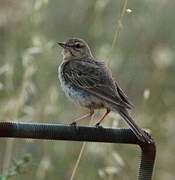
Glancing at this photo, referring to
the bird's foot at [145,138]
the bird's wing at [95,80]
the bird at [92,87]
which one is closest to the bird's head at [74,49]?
the bird at [92,87]

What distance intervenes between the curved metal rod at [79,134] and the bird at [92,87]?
0.98 metres

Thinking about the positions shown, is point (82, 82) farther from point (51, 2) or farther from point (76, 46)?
point (51, 2)

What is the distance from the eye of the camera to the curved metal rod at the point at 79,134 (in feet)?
11.9

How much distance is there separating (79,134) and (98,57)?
12.1 feet

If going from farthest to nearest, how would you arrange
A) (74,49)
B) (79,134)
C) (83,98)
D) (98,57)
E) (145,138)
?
(98,57) → (74,49) → (83,98) → (145,138) → (79,134)

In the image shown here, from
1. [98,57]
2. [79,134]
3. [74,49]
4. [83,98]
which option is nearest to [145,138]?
[79,134]

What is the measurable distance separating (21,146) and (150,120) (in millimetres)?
1241

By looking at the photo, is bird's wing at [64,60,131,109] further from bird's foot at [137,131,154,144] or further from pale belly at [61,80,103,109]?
bird's foot at [137,131,154,144]

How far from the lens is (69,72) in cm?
606

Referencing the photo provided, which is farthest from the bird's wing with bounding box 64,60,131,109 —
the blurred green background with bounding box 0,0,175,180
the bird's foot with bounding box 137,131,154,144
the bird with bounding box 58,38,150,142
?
the bird's foot with bounding box 137,131,154,144

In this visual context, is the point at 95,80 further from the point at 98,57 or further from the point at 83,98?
the point at 98,57

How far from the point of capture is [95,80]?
5773mm

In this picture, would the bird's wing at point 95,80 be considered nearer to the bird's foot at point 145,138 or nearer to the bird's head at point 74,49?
the bird's head at point 74,49

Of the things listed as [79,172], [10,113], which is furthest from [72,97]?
[79,172]
